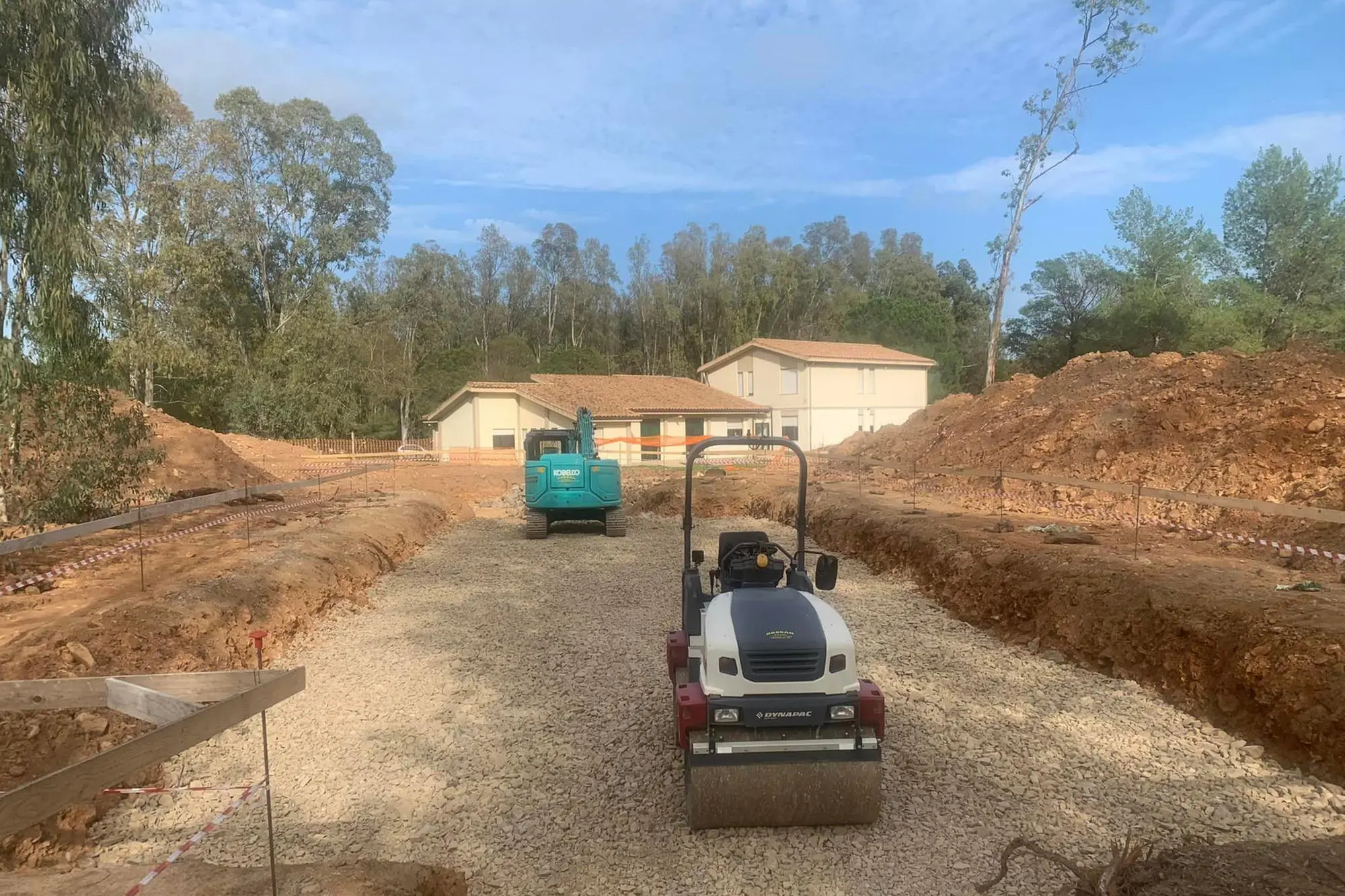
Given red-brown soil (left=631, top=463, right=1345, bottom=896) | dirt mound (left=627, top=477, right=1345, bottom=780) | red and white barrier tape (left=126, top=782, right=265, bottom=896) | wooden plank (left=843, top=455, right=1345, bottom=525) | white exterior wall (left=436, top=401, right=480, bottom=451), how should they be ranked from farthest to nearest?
white exterior wall (left=436, top=401, right=480, bottom=451) < wooden plank (left=843, top=455, right=1345, bottom=525) < dirt mound (left=627, top=477, right=1345, bottom=780) < red-brown soil (left=631, top=463, right=1345, bottom=896) < red and white barrier tape (left=126, top=782, right=265, bottom=896)

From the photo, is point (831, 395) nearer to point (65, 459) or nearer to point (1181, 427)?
point (1181, 427)

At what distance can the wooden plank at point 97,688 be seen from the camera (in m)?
3.36

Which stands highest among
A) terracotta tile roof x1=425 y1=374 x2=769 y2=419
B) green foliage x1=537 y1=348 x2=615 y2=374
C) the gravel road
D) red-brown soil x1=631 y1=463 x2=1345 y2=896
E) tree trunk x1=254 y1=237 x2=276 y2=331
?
tree trunk x1=254 y1=237 x2=276 y2=331

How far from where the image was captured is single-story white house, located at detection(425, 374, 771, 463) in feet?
119

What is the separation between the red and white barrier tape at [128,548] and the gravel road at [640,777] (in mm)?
2855

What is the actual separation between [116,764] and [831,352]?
3999cm

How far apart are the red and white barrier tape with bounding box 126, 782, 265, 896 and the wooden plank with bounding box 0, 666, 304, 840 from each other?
1293 millimetres

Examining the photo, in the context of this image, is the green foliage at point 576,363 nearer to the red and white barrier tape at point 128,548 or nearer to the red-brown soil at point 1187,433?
the red-brown soil at point 1187,433

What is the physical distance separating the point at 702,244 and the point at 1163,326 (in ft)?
123

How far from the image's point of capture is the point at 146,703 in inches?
129

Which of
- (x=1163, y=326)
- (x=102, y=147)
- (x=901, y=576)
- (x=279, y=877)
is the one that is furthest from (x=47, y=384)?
(x=1163, y=326)

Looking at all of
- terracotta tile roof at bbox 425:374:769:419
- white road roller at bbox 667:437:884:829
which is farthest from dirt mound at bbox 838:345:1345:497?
terracotta tile roof at bbox 425:374:769:419

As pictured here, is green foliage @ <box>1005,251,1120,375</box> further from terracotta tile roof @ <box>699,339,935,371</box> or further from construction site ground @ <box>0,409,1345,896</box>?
construction site ground @ <box>0,409,1345,896</box>

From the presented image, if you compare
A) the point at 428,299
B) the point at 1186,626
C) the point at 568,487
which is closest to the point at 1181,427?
the point at 1186,626
